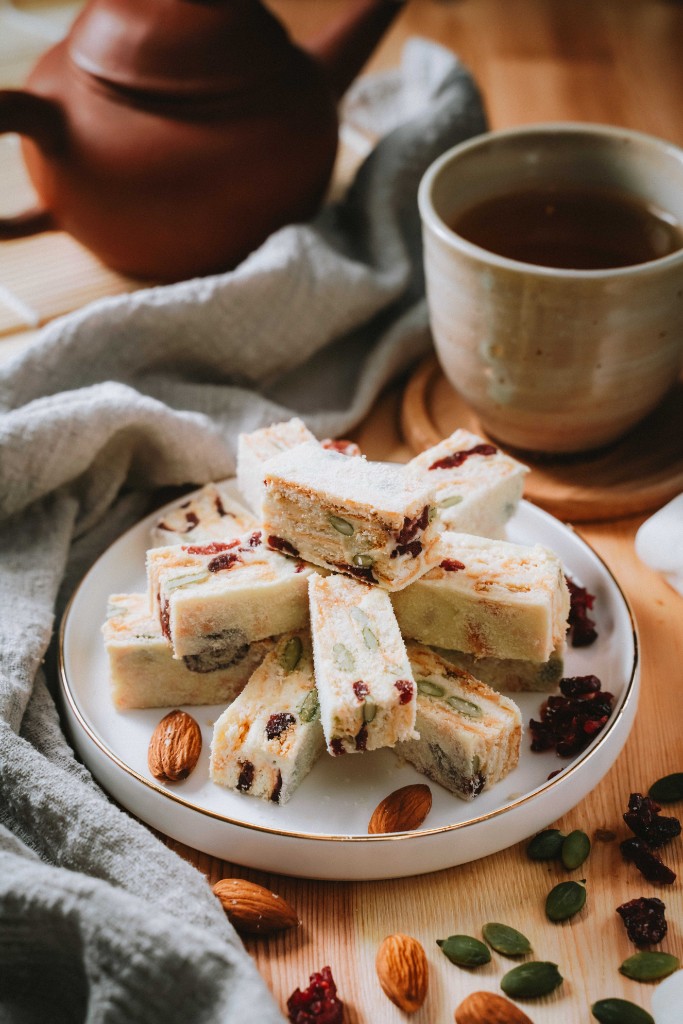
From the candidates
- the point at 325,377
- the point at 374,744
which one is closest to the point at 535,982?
the point at 374,744

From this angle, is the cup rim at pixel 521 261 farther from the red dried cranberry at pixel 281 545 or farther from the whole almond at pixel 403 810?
the whole almond at pixel 403 810

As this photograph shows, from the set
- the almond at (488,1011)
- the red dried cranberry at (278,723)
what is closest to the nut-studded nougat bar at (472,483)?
the red dried cranberry at (278,723)

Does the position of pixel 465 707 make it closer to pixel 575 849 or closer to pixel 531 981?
pixel 575 849

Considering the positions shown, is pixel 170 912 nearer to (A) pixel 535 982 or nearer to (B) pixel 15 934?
(B) pixel 15 934

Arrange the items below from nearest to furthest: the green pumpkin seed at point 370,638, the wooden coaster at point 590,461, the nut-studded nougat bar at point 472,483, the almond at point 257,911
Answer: the almond at point 257,911 → the green pumpkin seed at point 370,638 → the nut-studded nougat bar at point 472,483 → the wooden coaster at point 590,461

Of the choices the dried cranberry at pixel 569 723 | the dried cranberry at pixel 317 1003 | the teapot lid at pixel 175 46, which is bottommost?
the dried cranberry at pixel 569 723

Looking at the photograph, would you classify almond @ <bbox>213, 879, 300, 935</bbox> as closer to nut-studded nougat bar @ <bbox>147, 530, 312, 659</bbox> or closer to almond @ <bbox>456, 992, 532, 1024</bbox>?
almond @ <bbox>456, 992, 532, 1024</bbox>
